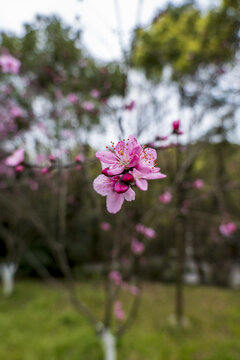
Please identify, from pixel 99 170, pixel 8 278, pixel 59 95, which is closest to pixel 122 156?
pixel 99 170

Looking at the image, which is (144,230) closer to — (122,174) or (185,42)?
(122,174)

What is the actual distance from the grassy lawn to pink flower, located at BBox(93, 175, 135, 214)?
3979 millimetres

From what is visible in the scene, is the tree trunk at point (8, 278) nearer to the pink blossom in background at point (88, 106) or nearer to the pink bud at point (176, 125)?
the pink blossom in background at point (88, 106)

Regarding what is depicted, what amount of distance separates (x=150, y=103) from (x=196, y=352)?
13.2ft

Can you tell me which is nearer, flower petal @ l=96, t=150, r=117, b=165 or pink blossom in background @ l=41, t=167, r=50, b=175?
flower petal @ l=96, t=150, r=117, b=165

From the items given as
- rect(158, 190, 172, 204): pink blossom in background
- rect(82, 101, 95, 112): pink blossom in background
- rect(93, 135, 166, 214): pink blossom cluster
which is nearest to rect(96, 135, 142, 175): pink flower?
rect(93, 135, 166, 214): pink blossom cluster

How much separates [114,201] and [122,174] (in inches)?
2.8

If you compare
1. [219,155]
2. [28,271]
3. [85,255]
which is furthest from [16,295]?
[219,155]

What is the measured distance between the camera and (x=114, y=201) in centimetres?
62

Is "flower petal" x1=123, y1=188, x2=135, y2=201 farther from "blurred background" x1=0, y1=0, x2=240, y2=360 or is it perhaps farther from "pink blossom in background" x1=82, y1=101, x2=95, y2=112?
"pink blossom in background" x1=82, y1=101, x2=95, y2=112

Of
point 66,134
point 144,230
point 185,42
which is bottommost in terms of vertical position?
point 144,230

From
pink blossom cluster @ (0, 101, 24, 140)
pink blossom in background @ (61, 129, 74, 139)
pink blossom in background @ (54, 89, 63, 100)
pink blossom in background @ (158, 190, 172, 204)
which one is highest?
pink blossom in background @ (54, 89, 63, 100)

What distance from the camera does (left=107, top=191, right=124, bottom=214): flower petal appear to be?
62 centimetres

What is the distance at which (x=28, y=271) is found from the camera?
29.9 feet
